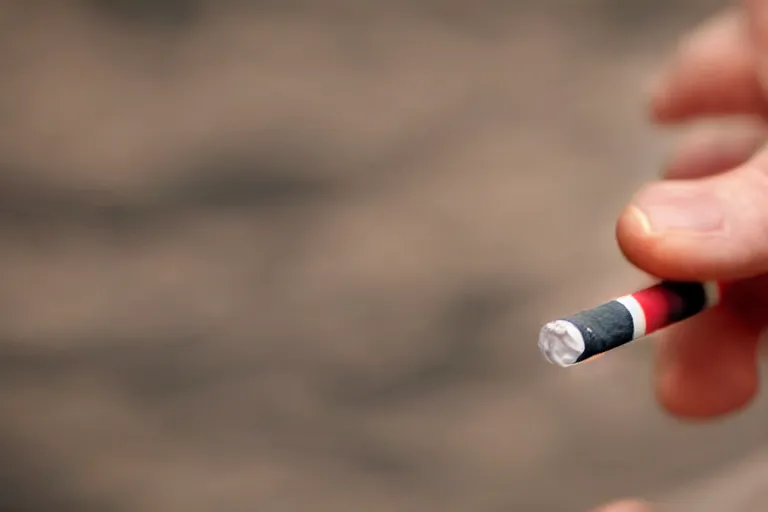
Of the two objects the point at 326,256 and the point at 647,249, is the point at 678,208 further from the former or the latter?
the point at 326,256

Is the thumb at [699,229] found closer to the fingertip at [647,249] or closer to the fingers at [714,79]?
the fingertip at [647,249]

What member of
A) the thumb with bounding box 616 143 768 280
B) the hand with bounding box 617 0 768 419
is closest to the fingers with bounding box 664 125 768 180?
the hand with bounding box 617 0 768 419

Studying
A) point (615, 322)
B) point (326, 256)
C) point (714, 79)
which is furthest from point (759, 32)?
point (326, 256)

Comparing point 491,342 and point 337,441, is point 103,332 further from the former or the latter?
point 491,342

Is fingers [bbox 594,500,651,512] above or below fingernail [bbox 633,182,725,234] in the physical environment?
below

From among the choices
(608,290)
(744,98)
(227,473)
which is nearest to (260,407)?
(227,473)

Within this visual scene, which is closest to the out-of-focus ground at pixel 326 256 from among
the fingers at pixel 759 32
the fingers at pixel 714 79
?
the fingers at pixel 714 79

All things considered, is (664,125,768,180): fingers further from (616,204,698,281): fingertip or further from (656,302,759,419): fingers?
(616,204,698,281): fingertip
